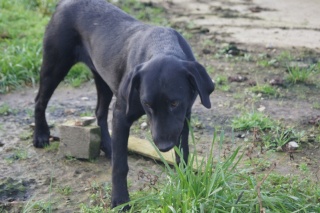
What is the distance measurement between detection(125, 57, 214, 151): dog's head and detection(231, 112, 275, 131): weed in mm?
2000

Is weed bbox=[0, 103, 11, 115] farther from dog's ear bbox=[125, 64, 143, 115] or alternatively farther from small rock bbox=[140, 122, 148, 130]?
dog's ear bbox=[125, 64, 143, 115]

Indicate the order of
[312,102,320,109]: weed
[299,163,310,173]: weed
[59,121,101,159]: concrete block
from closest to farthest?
[299,163,310,173]: weed → [59,121,101,159]: concrete block → [312,102,320,109]: weed

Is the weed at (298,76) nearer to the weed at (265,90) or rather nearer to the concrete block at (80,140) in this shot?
the weed at (265,90)

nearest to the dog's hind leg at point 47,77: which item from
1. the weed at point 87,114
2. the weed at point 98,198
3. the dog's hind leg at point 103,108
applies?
the dog's hind leg at point 103,108

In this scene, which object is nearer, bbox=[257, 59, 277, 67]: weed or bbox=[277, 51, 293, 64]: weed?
bbox=[257, 59, 277, 67]: weed

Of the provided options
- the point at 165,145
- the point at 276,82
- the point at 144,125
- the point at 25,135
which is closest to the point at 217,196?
the point at 165,145

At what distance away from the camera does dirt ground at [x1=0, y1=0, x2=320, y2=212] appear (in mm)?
5363

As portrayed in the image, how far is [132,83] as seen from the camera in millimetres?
4305

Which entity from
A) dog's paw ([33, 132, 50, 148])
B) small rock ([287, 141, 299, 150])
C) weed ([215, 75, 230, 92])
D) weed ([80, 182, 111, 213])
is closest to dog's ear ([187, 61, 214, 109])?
weed ([80, 182, 111, 213])

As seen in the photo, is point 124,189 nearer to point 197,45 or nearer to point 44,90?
point 44,90

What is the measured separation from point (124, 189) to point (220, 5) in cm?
682

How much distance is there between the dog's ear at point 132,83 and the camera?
14.0ft

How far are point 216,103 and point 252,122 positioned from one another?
872 mm

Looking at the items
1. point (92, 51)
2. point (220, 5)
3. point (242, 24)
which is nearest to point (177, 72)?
point (92, 51)
